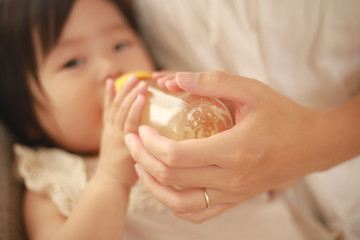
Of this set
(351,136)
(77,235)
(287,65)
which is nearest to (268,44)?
(287,65)

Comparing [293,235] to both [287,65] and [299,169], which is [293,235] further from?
[287,65]

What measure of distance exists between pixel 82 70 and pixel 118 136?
283 mm

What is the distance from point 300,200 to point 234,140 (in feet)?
1.91

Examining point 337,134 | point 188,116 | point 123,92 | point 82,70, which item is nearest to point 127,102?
point 123,92

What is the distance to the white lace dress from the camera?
699 mm

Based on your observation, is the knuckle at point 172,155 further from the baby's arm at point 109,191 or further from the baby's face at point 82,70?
the baby's face at point 82,70

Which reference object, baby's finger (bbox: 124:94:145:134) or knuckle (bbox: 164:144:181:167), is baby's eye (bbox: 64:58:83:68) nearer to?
baby's finger (bbox: 124:94:145:134)

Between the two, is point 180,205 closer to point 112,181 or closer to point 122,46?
point 112,181

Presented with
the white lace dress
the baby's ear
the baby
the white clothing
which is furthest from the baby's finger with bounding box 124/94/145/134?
the baby's ear

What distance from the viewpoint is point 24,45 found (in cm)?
87

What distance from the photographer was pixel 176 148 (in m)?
0.44

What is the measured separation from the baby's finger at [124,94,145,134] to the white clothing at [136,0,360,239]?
372 mm

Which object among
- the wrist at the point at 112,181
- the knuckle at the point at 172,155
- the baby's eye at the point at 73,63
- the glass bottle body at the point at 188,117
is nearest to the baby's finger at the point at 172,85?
the glass bottle body at the point at 188,117

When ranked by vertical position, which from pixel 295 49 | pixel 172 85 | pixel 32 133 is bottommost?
pixel 32 133
